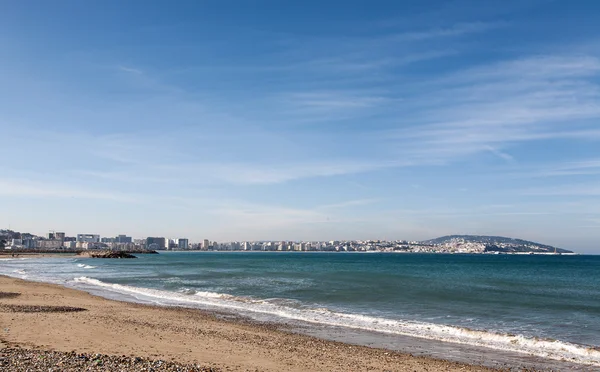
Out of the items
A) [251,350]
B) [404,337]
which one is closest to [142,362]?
[251,350]

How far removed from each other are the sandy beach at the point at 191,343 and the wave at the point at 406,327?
151 inches

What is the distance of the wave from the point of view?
16.5 meters

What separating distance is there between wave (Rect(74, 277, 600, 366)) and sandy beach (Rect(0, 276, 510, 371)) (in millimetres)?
3847

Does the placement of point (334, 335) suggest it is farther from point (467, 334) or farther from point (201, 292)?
point (201, 292)

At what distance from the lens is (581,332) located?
20.5m

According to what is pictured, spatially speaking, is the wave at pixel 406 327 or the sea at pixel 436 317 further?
the wave at pixel 406 327

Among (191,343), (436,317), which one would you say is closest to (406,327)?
(436,317)

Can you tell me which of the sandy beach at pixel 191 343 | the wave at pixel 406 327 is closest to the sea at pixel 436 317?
the wave at pixel 406 327

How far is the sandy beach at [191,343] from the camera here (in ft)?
42.2

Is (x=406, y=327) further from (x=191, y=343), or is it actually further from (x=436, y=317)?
(x=191, y=343)

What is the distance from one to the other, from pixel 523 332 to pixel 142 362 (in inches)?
628

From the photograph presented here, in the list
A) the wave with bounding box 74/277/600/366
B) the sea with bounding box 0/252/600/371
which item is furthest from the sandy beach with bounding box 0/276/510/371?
the wave with bounding box 74/277/600/366

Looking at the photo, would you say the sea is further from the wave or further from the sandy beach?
the sandy beach

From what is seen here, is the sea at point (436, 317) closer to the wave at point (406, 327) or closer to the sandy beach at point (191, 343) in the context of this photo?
the wave at point (406, 327)
